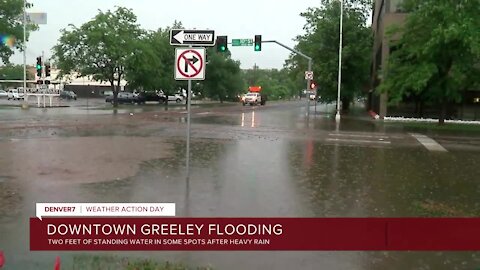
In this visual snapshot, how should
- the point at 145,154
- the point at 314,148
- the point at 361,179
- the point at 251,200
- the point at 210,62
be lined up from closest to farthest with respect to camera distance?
the point at 251,200 → the point at 361,179 → the point at 145,154 → the point at 314,148 → the point at 210,62

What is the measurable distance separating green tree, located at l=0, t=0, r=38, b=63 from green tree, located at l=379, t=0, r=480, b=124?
35.7m

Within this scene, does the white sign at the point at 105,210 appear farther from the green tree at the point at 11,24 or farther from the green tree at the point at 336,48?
the green tree at the point at 11,24

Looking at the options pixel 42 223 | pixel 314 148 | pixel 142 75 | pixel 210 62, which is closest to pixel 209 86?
pixel 210 62

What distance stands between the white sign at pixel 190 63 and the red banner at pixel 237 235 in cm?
333

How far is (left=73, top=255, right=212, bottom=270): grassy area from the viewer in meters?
4.62

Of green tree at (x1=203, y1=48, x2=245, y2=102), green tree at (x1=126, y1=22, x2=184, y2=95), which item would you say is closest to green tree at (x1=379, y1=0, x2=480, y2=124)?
green tree at (x1=126, y1=22, x2=184, y2=95)

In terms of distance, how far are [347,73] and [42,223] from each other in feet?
137

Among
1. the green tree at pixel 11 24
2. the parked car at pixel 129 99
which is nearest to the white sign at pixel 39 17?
the green tree at pixel 11 24

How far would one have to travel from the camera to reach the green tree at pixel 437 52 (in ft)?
85.6

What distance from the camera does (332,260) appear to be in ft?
17.2

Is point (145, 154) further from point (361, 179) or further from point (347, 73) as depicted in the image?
point (347, 73)

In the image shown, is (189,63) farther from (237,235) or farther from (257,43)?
(257,43)

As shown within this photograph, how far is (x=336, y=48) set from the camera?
4312cm

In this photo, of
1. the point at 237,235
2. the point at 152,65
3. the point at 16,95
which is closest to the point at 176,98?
the point at 152,65
